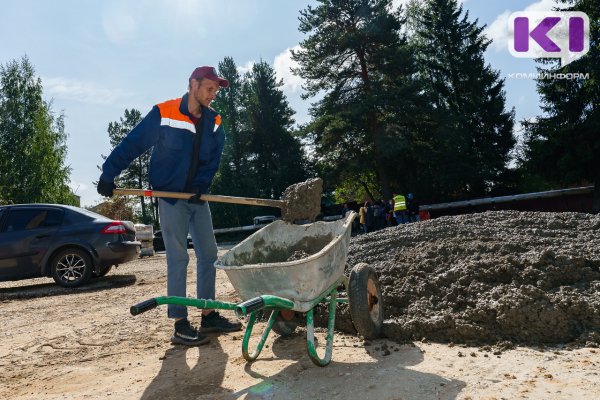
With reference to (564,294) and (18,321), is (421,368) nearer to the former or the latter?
(564,294)

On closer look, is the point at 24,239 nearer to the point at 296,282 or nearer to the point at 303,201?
the point at 303,201

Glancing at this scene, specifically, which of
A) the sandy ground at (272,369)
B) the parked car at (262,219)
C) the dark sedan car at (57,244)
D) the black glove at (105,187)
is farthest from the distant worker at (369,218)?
the black glove at (105,187)

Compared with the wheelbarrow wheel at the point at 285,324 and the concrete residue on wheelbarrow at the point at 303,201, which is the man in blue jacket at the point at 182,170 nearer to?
the wheelbarrow wheel at the point at 285,324

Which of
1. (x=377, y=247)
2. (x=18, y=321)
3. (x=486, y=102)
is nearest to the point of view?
(x=18, y=321)

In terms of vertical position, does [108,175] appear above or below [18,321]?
above

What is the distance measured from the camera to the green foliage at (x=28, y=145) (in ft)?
91.5

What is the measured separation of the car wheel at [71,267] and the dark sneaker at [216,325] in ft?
14.8

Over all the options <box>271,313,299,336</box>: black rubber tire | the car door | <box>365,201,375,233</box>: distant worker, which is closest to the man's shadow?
<box>271,313,299,336</box>: black rubber tire

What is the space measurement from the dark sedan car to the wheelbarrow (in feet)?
16.0

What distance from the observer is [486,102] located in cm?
2898

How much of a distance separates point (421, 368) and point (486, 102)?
29048 millimetres

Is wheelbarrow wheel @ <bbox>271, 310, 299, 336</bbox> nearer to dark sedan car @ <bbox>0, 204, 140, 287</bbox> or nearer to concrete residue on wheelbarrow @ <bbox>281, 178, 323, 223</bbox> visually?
concrete residue on wheelbarrow @ <bbox>281, 178, 323, 223</bbox>

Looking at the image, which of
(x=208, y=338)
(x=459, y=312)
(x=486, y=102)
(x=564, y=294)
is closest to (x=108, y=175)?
(x=208, y=338)

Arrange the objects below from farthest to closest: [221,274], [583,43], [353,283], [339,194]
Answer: [339,194]
[583,43]
[221,274]
[353,283]
